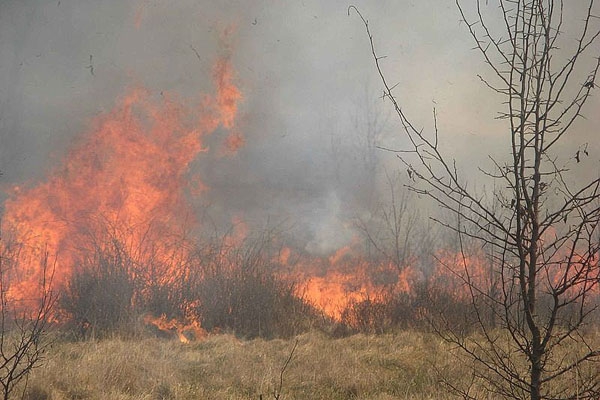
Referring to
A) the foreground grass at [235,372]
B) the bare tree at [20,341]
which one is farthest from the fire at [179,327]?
the bare tree at [20,341]

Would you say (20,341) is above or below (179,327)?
below

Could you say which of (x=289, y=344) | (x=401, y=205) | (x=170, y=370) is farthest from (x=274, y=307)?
(x=401, y=205)

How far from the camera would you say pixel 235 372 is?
7.63 metres

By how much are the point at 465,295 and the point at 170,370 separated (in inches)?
376

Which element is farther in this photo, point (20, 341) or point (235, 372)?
point (20, 341)

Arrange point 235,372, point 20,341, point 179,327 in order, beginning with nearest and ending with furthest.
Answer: point 235,372 < point 20,341 < point 179,327

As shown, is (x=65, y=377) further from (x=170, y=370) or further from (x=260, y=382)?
(x=260, y=382)

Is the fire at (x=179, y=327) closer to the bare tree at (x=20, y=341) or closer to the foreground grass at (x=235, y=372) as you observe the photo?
the foreground grass at (x=235, y=372)

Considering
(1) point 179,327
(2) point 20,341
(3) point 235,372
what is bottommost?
(3) point 235,372

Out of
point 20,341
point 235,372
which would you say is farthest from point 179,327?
point 235,372

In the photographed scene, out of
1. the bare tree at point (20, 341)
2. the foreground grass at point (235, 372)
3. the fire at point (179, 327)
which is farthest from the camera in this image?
the fire at point (179, 327)

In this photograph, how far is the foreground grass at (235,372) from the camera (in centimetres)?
625

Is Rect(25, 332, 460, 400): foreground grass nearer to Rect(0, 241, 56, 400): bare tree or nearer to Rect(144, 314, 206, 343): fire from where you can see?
Rect(0, 241, 56, 400): bare tree

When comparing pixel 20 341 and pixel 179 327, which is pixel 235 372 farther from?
pixel 179 327
